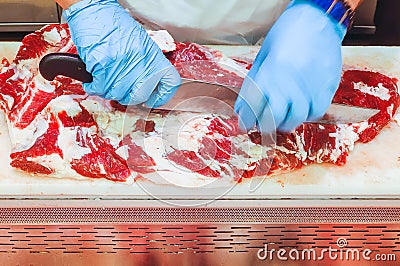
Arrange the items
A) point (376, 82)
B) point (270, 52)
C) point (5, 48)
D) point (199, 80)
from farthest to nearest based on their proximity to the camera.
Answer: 1. point (5, 48)
2. point (376, 82)
3. point (199, 80)
4. point (270, 52)

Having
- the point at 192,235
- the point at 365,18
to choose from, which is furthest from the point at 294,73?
the point at 365,18

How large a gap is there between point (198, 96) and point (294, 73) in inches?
12.3

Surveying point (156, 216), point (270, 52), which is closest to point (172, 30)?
point (270, 52)

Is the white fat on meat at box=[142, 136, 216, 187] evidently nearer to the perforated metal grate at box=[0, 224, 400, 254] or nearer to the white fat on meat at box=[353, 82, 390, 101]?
the perforated metal grate at box=[0, 224, 400, 254]

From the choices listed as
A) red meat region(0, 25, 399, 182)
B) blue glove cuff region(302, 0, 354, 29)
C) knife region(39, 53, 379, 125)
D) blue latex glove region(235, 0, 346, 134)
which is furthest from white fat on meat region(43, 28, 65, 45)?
blue glove cuff region(302, 0, 354, 29)

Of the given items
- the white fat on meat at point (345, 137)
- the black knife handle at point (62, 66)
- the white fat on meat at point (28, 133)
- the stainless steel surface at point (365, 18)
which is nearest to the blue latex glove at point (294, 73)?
the white fat on meat at point (345, 137)

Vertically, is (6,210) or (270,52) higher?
(270,52)

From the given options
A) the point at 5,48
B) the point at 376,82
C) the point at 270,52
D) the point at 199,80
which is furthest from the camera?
the point at 5,48

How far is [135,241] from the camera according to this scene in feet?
5.98

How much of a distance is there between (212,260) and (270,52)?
28.4 inches

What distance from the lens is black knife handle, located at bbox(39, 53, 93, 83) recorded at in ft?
5.42

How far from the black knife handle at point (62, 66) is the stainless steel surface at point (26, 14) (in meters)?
1.50

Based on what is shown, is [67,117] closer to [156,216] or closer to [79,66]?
[79,66]

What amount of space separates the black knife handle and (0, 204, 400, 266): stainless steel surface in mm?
412
